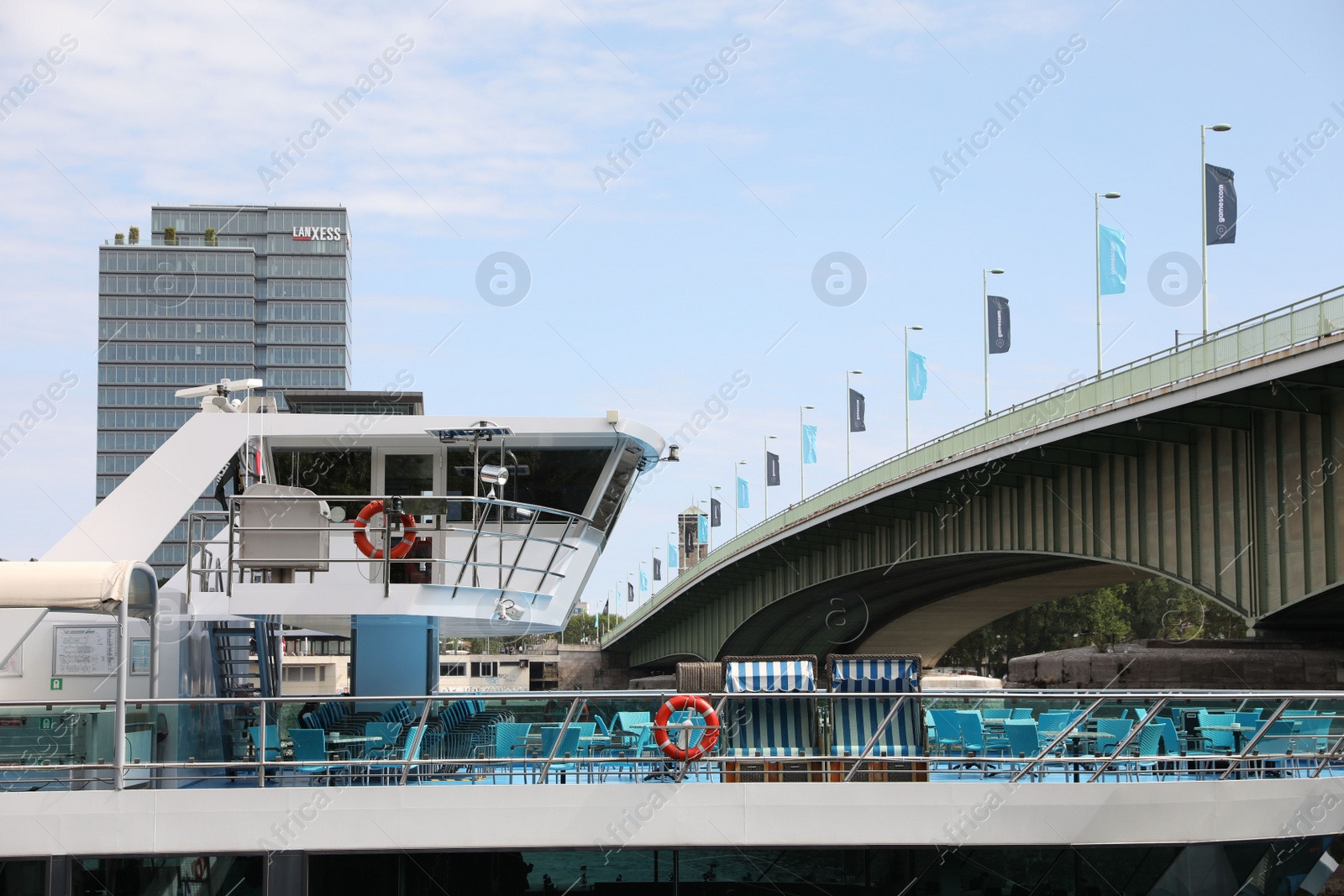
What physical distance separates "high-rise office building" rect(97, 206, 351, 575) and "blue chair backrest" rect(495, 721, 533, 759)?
480 feet

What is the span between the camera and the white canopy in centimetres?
1009

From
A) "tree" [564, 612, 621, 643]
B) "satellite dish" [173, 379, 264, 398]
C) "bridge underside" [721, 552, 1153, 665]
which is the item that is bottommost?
"tree" [564, 612, 621, 643]

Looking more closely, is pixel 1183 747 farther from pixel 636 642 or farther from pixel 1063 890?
pixel 636 642

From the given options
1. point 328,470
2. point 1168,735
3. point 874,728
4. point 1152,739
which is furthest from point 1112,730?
point 328,470

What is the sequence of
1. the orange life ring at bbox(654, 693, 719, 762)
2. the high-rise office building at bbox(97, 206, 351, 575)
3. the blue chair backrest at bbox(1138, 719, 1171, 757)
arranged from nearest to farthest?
the orange life ring at bbox(654, 693, 719, 762), the blue chair backrest at bbox(1138, 719, 1171, 757), the high-rise office building at bbox(97, 206, 351, 575)

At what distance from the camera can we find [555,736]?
416 inches

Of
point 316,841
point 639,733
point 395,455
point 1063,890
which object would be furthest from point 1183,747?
point 395,455

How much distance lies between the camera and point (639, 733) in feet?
35.8

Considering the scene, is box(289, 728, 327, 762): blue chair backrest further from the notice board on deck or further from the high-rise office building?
the high-rise office building

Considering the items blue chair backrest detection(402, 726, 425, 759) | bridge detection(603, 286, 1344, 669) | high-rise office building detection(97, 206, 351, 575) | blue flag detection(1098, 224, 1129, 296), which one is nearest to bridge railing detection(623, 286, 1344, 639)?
bridge detection(603, 286, 1344, 669)

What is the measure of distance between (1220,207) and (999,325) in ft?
54.1

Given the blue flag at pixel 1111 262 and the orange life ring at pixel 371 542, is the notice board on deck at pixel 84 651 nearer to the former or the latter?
the orange life ring at pixel 371 542

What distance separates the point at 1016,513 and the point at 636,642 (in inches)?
2215

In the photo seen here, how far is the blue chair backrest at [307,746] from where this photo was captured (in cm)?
1040
